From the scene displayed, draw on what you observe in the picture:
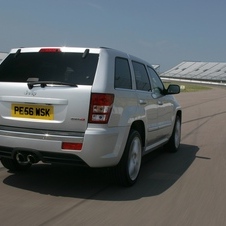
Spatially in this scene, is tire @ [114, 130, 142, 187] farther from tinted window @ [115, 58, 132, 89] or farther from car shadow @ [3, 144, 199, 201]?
tinted window @ [115, 58, 132, 89]

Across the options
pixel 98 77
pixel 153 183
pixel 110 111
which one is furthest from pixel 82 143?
pixel 153 183

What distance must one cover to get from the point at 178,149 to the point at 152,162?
5.13 feet

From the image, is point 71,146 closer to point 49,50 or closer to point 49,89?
point 49,89

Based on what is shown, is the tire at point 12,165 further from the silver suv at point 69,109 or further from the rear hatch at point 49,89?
the rear hatch at point 49,89

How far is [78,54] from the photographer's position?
4.84 m

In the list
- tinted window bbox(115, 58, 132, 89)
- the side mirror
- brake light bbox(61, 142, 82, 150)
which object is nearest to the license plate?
brake light bbox(61, 142, 82, 150)

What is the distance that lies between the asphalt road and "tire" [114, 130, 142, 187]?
128mm

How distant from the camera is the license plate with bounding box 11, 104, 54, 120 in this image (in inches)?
179

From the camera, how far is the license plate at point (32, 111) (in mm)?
4555

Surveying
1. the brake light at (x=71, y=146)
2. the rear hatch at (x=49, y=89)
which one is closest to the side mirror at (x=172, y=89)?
the rear hatch at (x=49, y=89)

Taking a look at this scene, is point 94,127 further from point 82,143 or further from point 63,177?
point 63,177

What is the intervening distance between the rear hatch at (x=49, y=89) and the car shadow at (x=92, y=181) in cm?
90

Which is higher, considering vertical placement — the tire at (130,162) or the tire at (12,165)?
the tire at (130,162)

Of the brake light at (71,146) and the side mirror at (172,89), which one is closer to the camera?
the brake light at (71,146)
